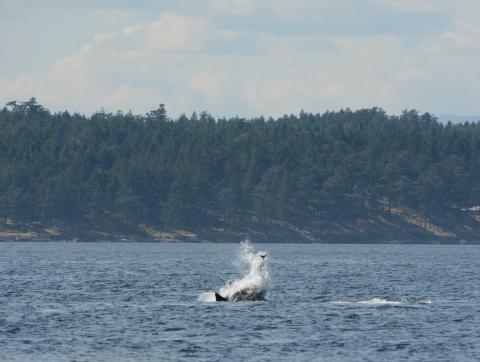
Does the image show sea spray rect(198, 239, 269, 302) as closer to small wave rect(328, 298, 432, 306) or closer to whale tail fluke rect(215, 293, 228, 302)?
whale tail fluke rect(215, 293, 228, 302)

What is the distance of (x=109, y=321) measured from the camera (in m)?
70.1

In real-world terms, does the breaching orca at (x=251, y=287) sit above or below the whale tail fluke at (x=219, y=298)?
above

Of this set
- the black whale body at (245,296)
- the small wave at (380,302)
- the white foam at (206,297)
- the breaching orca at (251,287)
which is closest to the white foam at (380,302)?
the small wave at (380,302)

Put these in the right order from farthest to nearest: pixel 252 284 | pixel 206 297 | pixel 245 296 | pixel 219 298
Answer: pixel 206 297 → pixel 219 298 → pixel 245 296 → pixel 252 284

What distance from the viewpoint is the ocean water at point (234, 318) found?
57.9m

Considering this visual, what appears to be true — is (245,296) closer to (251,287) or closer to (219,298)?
(251,287)

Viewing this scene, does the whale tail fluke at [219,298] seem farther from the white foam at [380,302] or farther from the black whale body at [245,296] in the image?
the white foam at [380,302]

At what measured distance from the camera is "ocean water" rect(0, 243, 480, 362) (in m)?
57.9

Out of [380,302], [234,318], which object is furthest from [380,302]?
[234,318]

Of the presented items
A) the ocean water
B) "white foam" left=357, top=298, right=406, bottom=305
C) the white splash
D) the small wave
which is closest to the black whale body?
the white splash

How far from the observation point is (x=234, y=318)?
233ft

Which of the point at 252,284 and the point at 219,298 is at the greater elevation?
the point at 252,284

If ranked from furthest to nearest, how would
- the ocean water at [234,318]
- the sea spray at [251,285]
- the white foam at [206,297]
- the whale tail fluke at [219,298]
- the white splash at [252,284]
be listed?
the white foam at [206,297] < the whale tail fluke at [219,298] < the sea spray at [251,285] < the white splash at [252,284] < the ocean water at [234,318]

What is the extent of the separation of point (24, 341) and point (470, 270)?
83.8 metres
